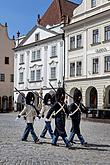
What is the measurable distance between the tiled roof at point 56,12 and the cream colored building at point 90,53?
848cm

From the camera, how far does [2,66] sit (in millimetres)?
58125

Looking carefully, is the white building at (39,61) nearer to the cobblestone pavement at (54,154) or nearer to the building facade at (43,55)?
the building facade at (43,55)

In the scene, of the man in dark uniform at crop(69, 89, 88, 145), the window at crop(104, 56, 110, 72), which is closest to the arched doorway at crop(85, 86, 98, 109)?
the window at crop(104, 56, 110, 72)

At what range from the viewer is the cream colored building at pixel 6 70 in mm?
57469

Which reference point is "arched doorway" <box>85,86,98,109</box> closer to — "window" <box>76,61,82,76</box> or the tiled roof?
"window" <box>76,61,82,76</box>

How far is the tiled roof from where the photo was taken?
1943 inches

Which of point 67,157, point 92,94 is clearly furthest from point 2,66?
point 67,157

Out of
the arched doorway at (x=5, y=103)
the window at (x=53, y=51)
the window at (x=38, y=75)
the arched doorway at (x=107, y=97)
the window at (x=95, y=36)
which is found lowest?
the arched doorway at (x=5, y=103)

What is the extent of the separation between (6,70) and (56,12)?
13.7m

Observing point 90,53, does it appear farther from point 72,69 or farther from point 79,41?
point 72,69

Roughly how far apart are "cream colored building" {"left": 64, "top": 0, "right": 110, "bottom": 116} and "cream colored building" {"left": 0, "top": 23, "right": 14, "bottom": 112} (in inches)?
742

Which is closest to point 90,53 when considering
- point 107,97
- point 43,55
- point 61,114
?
point 107,97

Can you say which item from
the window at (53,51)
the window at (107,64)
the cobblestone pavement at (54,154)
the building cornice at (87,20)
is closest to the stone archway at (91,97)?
the window at (107,64)

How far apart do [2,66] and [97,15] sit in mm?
25540
